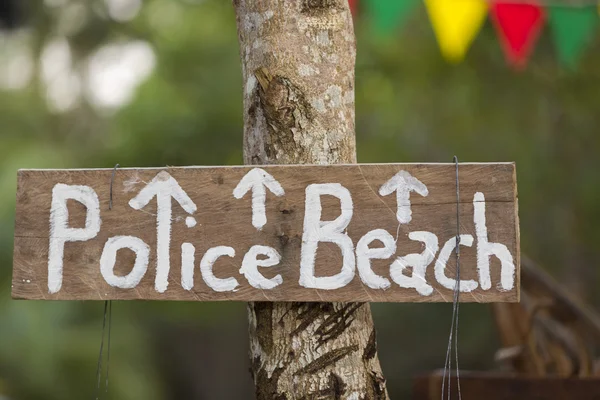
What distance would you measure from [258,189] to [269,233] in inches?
3.5

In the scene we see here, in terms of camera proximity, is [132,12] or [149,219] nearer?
[149,219]

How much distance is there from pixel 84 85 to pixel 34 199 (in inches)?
373

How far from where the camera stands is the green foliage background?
8133 mm

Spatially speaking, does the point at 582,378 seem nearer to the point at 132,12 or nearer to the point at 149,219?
the point at 149,219

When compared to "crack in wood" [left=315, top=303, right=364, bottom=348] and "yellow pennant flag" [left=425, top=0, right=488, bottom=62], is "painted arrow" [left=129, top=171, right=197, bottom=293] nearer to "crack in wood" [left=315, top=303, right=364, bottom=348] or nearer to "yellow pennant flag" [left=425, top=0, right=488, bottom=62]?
"crack in wood" [left=315, top=303, right=364, bottom=348]

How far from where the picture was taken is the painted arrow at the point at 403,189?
1.54 metres

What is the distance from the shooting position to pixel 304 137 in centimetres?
168

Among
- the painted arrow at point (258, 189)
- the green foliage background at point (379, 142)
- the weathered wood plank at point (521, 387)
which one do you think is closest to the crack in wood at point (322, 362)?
the painted arrow at point (258, 189)

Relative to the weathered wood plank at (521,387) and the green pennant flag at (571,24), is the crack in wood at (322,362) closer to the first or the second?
the weathered wood plank at (521,387)

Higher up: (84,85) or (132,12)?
(132,12)

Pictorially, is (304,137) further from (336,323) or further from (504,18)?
(504,18)

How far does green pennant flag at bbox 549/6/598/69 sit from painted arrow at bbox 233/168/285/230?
3.45m

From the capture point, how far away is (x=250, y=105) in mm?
1754

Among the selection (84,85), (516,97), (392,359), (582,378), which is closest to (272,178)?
(582,378)
